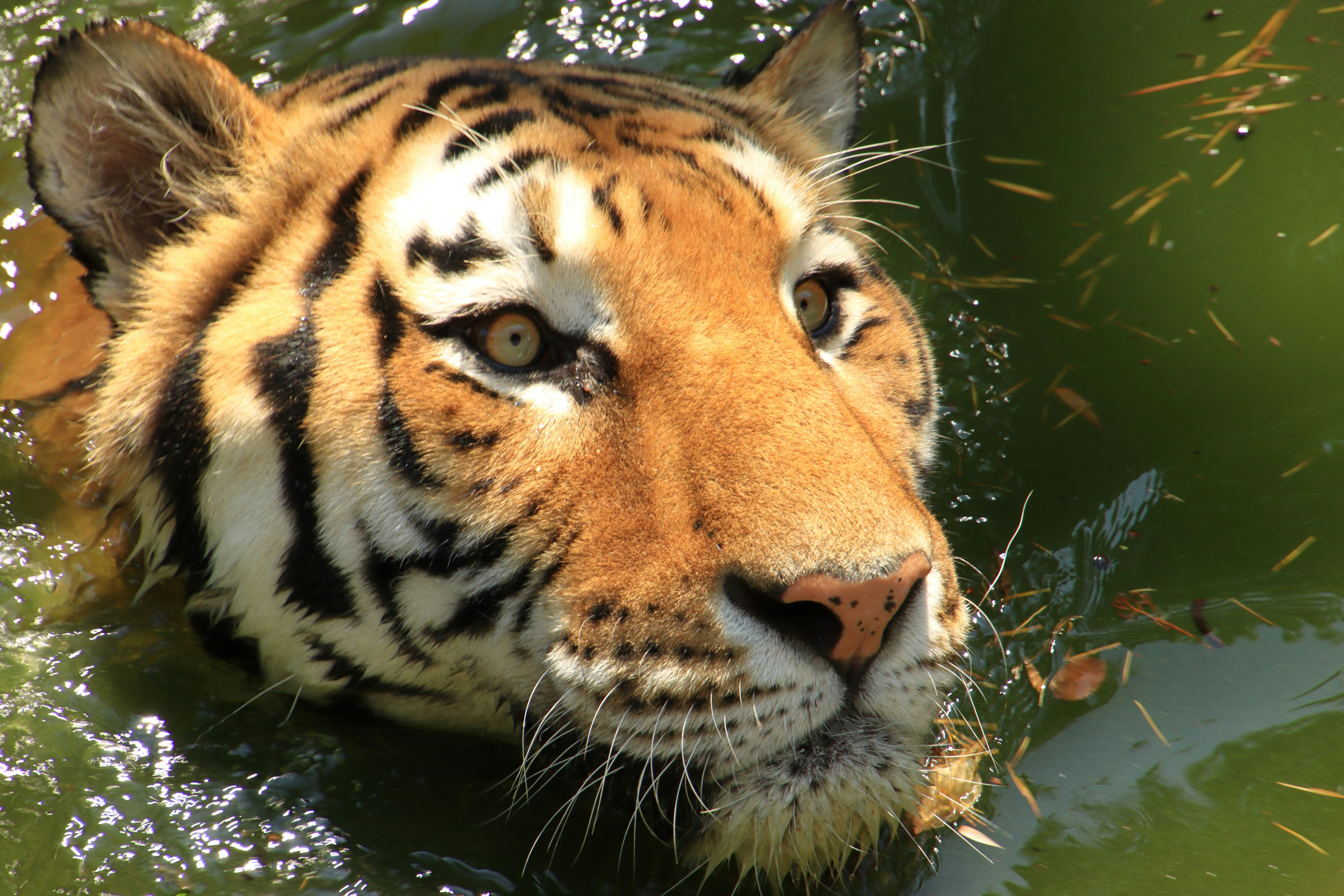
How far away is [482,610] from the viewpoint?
5.77 feet

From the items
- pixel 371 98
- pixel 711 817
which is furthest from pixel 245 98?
pixel 711 817

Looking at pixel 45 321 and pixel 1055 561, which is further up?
pixel 45 321

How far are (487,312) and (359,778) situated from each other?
857 mm

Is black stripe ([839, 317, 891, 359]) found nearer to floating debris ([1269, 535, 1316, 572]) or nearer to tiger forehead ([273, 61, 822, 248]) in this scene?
tiger forehead ([273, 61, 822, 248])

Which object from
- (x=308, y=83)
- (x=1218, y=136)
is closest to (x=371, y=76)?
(x=308, y=83)

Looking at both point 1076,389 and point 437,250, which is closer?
point 437,250

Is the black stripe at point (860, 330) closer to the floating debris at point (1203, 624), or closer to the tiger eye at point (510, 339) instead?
the tiger eye at point (510, 339)

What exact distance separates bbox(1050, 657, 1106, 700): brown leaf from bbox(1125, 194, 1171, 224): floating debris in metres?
1.20

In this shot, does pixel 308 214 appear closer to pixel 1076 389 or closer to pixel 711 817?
pixel 711 817

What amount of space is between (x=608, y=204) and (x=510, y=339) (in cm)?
26

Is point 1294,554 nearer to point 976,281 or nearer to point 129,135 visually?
point 976,281

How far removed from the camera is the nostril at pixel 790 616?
1487 mm

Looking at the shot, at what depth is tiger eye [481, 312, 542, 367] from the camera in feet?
5.70

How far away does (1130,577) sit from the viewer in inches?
95.9
